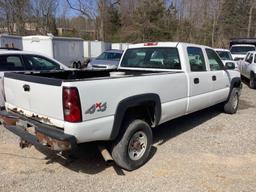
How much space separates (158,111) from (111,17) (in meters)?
44.5

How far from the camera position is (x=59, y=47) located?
1952 centimetres

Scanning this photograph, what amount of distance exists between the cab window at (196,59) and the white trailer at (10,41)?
1539cm

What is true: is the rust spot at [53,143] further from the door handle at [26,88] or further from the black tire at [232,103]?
the black tire at [232,103]

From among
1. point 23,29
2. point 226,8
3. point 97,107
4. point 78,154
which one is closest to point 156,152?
point 78,154

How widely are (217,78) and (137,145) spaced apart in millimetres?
3010

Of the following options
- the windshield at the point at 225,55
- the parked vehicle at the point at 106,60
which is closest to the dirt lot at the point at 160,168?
the parked vehicle at the point at 106,60

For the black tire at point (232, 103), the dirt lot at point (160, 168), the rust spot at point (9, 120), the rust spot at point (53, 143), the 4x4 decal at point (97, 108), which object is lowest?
the dirt lot at point (160, 168)

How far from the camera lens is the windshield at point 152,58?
223 inches

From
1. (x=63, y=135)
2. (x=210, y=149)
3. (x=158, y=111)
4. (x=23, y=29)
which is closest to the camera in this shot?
(x=63, y=135)

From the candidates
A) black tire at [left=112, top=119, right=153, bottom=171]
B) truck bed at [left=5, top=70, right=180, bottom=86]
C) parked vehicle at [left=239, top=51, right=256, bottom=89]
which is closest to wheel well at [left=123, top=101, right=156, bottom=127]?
black tire at [left=112, top=119, right=153, bottom=171]

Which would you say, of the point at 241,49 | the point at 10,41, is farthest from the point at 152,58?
the point at 10,41

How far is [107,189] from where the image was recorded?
12.6 feet

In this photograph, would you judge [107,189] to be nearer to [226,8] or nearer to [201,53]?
[201,53]

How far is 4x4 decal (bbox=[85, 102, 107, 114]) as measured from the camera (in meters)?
3.55
